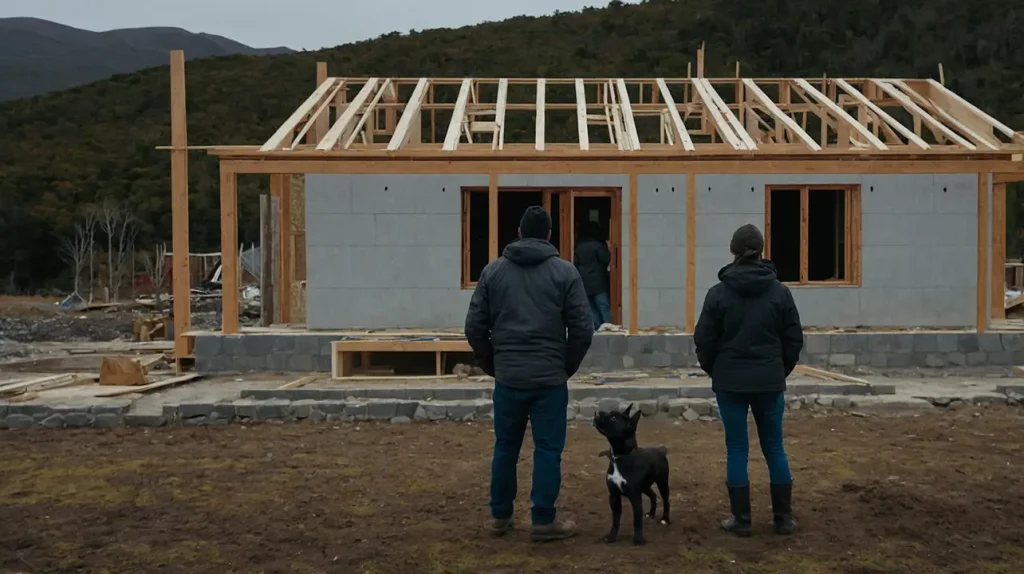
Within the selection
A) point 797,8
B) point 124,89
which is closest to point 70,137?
point 124,89

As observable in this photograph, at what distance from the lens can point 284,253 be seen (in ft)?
46.9

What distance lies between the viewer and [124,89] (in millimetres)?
45719

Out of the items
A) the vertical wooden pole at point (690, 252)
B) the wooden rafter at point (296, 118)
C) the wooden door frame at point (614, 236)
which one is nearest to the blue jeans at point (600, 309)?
the wooden door frame at point (614, 236)

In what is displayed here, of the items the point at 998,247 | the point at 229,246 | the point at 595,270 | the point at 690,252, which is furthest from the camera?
the point at 998,247

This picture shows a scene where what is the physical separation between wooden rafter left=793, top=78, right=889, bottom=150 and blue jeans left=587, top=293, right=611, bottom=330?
151 inches

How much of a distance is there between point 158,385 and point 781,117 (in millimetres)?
8447

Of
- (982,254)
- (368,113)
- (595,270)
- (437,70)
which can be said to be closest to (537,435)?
(595,270)

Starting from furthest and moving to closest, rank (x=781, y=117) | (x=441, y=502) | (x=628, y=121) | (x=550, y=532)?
(x=628, y=121) → (x=781, y=117) → (x=441, y=502) → (x=550, y=532)

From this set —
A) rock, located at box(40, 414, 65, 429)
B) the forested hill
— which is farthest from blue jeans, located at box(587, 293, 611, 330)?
the forested hill

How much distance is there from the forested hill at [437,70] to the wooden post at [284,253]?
18.1 metres

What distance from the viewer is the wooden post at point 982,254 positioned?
480 inches

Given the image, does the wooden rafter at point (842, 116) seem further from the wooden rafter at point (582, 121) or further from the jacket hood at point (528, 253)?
the jacket hood at point (528, 253)

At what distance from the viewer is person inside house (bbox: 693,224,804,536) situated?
5246 mm

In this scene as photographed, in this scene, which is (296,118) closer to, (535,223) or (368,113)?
→ (368,113)
